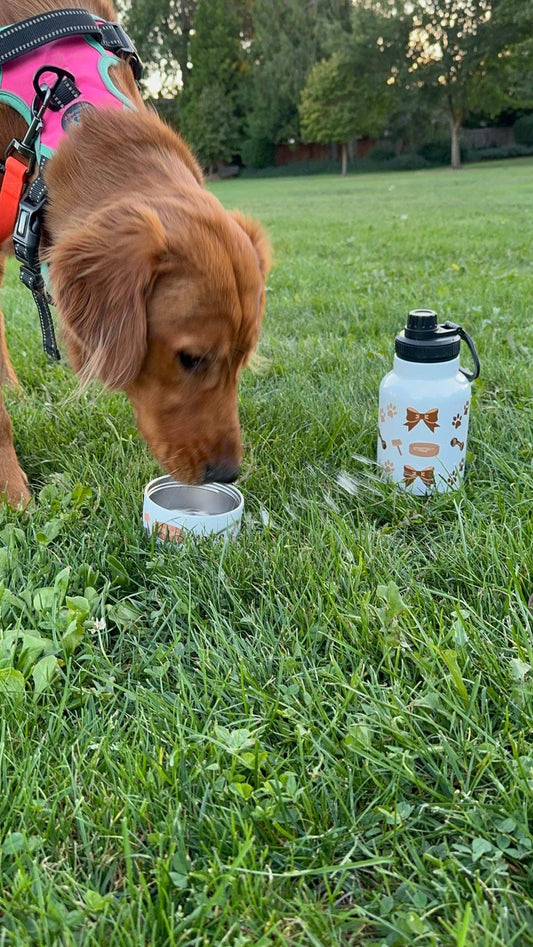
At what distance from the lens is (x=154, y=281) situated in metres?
2.06

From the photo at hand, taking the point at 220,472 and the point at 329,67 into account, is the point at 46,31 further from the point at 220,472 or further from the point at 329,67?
the point at 329,67

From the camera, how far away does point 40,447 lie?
2926mm

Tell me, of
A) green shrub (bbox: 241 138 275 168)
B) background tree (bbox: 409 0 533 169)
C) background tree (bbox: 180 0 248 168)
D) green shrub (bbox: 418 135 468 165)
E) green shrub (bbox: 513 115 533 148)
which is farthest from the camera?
green shrub (bbox: 241 138 275 168)

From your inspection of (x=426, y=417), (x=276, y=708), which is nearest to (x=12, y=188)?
(x=426, y=417)

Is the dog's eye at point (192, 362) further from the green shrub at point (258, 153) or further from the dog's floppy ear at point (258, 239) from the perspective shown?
Answer: the green shrub at point (258, 153)

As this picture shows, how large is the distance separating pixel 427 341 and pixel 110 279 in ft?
3.40

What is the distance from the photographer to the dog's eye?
7.05ft

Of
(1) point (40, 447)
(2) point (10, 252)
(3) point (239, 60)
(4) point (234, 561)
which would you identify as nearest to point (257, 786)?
(4) point (234, 561)

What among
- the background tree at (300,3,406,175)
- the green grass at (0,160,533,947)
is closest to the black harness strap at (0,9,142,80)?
the green grass at (0,160,533,947)

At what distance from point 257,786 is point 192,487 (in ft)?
4.01

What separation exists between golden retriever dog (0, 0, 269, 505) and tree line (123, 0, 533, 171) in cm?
3700

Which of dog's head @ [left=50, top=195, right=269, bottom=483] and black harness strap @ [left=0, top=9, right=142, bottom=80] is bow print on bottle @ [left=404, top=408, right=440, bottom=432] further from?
black harness strap @ [left=0, top=9, right=142, bottom=80]

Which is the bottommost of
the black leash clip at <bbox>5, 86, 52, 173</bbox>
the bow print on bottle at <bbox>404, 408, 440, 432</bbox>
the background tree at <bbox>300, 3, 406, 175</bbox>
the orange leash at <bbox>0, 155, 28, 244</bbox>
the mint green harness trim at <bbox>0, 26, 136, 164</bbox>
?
the bow print on bottle at <bbox>404, 408, 440, 432</bbox>

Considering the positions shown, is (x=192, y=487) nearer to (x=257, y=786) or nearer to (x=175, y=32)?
(x=257, y=786)
